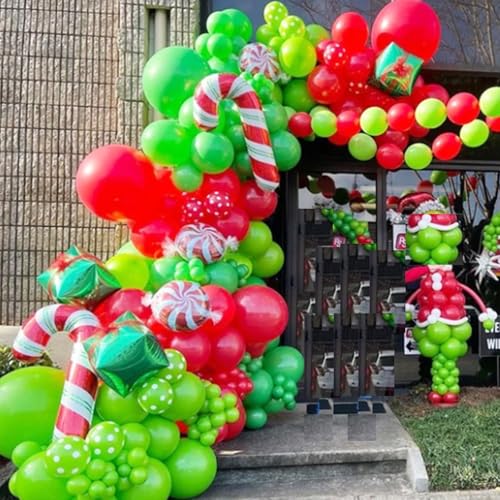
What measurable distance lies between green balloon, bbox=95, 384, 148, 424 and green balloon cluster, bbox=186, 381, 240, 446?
0.36 m

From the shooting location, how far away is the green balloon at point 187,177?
3.51m

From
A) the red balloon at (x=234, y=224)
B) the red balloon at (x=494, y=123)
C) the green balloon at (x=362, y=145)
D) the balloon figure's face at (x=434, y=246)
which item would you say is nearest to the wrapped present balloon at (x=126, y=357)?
the red balloon at (x=234, y=224)

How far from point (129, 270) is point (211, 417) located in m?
1.11

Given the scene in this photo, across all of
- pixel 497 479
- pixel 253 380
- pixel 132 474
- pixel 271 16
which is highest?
pixel 271 16

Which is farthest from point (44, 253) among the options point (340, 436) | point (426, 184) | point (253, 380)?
point (426, 184)

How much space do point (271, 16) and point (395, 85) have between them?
111 centimetres

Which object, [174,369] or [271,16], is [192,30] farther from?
[174,369]

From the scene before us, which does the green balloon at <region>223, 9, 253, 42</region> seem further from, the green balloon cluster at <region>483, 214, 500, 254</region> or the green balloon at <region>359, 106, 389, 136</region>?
the green balloon cluster at <region>483, 214, 500, 254</region>

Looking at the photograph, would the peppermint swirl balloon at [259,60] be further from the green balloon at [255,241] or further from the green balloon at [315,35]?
the green balloon at [255,241]

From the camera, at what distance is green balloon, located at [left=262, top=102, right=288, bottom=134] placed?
3.74 m

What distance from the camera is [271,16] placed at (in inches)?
161

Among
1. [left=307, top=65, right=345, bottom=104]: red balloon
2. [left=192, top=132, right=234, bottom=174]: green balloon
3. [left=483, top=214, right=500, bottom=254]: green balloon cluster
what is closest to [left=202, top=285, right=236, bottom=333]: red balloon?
[left=192, top=132, right=234, bottom=174]: green balloon

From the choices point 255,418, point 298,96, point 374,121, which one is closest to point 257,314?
point 255,418

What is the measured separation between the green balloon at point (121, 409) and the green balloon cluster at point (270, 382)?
99 cm
